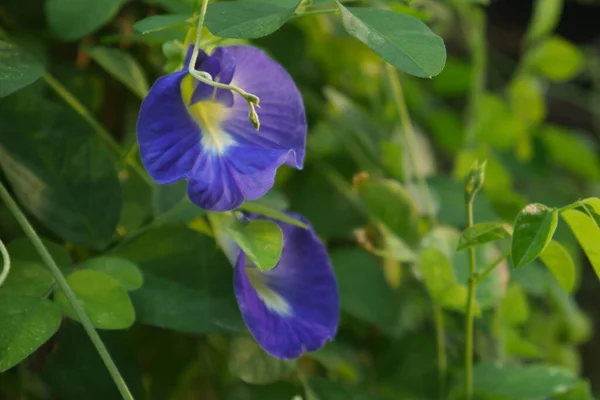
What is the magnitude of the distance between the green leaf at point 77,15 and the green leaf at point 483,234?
301 mm

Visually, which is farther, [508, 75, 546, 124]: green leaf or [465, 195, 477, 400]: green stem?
[508, 75, 546, 124]: green leaf

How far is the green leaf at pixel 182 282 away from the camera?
1.81ft

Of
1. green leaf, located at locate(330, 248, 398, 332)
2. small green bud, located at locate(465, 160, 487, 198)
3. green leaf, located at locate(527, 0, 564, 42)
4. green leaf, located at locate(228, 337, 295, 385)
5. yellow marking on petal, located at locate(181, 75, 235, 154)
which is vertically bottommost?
green leaf, located at locate(330, 248, 398, 332)

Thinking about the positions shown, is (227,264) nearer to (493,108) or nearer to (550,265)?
(550,265)

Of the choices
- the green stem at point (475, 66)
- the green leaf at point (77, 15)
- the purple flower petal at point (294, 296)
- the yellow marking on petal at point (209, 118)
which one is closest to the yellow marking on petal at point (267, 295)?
the purple flower petal at point (294, 296)

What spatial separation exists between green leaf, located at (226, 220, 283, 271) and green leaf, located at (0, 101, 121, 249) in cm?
11

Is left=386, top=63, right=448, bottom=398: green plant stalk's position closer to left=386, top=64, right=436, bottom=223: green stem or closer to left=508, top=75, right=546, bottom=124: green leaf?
left=386, top=64, right=436, bottom=223: green stem

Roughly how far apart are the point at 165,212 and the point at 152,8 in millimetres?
282

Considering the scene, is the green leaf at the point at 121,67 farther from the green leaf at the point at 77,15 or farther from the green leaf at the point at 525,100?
the green leaf at the point at 525,100

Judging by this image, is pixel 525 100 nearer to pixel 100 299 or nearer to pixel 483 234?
pixel 483 234

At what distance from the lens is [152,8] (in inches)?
31.6

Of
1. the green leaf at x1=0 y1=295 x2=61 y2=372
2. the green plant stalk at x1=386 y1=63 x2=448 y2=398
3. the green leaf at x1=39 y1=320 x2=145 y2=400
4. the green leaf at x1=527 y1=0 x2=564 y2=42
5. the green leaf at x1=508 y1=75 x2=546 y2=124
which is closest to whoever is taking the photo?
the green leaf at x1=0 y1=295 x2=61 y2=372

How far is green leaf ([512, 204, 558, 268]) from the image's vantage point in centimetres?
50

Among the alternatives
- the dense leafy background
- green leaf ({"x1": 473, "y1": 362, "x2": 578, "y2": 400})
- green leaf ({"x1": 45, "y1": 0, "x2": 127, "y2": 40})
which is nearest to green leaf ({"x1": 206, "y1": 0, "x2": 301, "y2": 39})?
the dense leafy background
